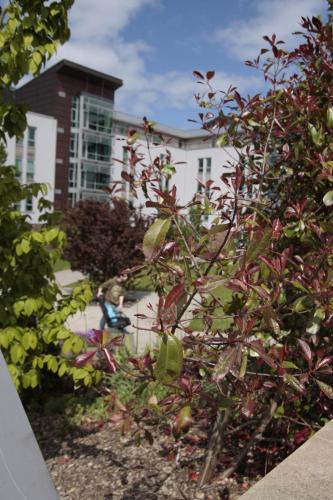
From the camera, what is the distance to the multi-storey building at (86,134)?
153 feet

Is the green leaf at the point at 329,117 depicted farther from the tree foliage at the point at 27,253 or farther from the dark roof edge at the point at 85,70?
the dark roof edge at the point at 85,70

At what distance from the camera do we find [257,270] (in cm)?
168

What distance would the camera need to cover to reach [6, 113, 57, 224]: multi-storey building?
42719 millimetres

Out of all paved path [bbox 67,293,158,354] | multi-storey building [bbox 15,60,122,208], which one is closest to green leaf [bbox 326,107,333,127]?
paved path [bbox 67,293,158,354]

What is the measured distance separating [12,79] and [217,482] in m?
3.02

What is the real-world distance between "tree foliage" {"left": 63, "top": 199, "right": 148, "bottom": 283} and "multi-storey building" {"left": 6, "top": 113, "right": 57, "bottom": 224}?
29.8 meters

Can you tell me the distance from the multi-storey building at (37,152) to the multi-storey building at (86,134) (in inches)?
46.3

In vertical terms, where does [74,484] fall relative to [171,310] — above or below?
below

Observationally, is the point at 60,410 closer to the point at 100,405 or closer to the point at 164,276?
the point at 100,405

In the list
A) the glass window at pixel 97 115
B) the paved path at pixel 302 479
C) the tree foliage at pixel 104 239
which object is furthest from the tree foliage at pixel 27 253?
the glass window at pixel 97 115

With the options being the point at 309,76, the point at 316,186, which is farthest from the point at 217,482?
the point at 309,76

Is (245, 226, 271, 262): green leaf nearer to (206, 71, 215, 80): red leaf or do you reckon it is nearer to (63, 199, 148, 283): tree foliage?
(206, 71, 215, 80): red leaf

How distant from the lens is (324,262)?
1878mm

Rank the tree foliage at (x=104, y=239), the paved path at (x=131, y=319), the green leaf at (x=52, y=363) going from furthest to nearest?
the tree foliage at (x=104, y=239) → the paved path at (x=131, y=319) → the green leaf at (x=52, y=363)
